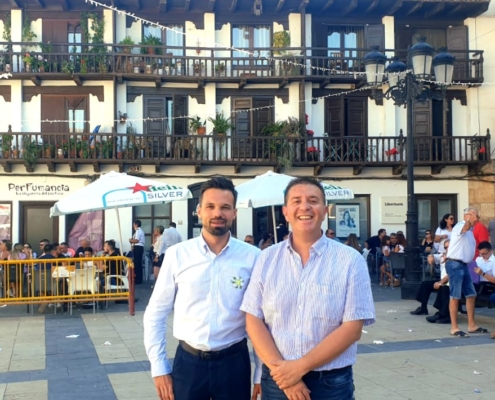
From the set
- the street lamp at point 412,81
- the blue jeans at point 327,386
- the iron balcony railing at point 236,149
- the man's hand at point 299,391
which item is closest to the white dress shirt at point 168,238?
the iron balcony railing at point 236,149

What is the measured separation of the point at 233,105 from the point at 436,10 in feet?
27.3

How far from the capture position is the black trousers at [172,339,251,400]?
3.59m

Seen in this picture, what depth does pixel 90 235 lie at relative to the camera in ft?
76.4

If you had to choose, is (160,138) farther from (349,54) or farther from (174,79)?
(349,54)

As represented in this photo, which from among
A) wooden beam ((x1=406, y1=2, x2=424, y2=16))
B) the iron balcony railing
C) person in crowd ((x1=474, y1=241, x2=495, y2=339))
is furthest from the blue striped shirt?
wooden beam ((x1=406, y1=2, x2=424, y2=16))

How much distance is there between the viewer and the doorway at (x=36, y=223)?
23.0 metres

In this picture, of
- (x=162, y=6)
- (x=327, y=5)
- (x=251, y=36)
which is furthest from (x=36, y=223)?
(x=327, y=5)

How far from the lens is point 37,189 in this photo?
75.0ft

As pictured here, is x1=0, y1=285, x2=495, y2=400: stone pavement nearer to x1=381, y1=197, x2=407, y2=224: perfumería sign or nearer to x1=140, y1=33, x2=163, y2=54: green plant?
x1=381, y1=197, x2=407, y2=224: perfumería sign

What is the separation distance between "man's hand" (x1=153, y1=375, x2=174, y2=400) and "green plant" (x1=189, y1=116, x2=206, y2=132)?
66.7ft

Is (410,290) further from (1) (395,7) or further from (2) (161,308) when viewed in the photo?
(1) (395,7)

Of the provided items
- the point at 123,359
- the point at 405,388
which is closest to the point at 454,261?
the point at 405,388

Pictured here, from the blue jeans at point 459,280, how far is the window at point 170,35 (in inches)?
638

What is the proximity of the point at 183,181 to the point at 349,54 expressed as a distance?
7.76 m
